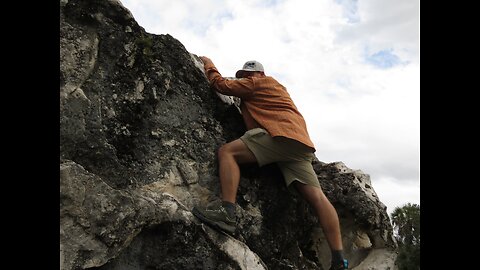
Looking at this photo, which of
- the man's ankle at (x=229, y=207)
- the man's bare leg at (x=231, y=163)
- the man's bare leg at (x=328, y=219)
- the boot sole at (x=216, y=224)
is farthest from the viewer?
the man's bare leg at (x=328, y=219)

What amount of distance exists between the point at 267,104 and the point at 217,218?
5.92 ft

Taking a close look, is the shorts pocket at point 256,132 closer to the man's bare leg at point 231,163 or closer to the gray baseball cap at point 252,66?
the man's bare leg at point 231,163

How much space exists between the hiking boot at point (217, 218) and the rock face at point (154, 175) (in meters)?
0.11

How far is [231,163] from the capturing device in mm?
7105

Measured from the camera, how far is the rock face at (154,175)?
583 centimetres

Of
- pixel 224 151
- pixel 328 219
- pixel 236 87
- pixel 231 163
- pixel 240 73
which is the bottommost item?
pixel 328 219

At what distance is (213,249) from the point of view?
645 centimetres

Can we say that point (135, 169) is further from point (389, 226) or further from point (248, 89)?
point (389, 226)

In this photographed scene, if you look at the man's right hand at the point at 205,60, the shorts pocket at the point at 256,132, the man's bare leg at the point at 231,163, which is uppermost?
the man's right hand at the point at 205,60

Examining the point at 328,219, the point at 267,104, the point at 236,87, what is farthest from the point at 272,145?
the point at 328,219

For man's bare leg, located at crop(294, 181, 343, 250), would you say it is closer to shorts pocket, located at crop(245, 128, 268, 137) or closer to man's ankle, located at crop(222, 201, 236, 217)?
shorts pocket, located at crop(245, 128, 268, 137)

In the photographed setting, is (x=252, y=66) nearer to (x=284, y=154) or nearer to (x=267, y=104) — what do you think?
(x=267, y=104)

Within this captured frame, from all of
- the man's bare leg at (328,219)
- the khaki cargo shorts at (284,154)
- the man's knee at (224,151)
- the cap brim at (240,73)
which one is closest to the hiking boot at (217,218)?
the man's knee at (224,151)
